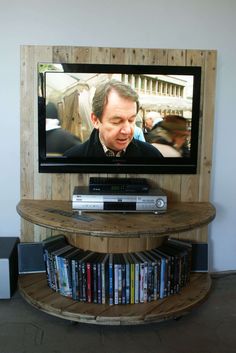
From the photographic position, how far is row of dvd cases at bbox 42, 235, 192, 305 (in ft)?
7.13

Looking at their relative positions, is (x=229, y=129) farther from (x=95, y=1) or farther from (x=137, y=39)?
(x=95, y=1)

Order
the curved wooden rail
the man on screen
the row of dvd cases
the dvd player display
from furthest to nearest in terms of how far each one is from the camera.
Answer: the man on screen
the dvd player display
the row of dvd cases
the curved wooden rail

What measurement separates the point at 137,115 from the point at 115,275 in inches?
40.0

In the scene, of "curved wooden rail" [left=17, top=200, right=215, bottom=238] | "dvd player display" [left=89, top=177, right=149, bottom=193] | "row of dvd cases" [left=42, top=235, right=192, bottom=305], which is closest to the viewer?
"curved wooden rail" [left=17, top=200, right=215, bottom=238]

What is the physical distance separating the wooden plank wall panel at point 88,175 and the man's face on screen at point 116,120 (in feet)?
0.88

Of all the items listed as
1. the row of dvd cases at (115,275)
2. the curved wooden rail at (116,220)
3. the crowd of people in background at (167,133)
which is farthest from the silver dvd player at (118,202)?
the crowd of people in background at (167,133)

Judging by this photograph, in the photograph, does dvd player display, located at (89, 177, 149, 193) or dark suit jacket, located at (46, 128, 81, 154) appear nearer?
dvd player display, located at (89, 177, 149, 193)

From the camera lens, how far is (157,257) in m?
2.24

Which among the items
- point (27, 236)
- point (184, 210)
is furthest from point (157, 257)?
point (27, 236)

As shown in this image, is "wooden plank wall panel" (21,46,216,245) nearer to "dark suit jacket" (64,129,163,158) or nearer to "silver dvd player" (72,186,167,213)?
"dark suit jacket" (64,129,163,158)

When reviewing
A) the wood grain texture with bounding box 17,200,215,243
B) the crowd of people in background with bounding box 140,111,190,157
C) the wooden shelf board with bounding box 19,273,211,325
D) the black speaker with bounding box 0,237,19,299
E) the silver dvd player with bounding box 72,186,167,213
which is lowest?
the wooden shelf board with bounding box 19,273,211,325

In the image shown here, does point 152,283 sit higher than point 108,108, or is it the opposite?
point 108,108

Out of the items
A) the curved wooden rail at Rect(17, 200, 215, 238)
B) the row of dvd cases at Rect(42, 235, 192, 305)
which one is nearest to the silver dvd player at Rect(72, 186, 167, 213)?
the curved wooden rail at Rect(17, 200, 215, 238)

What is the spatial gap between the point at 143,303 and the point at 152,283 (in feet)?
0.41
